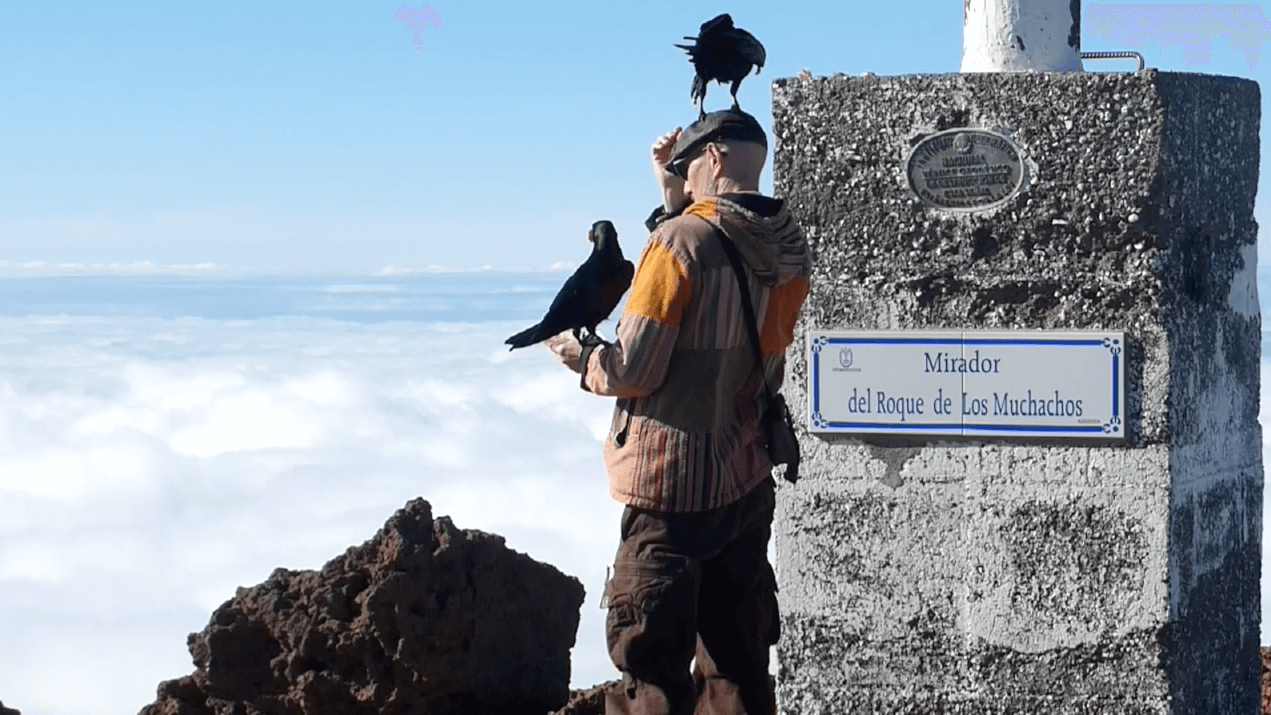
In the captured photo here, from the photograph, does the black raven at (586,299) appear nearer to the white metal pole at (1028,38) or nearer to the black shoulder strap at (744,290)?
the black shoulder strap at (744,290)

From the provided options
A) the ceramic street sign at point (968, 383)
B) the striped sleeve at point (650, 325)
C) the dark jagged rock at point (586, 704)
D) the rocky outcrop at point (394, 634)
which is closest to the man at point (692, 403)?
the striped sleeve at point (650, 325)

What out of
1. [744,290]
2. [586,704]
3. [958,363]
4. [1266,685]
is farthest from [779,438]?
[1266,685]

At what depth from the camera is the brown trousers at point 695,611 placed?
4.68 metres

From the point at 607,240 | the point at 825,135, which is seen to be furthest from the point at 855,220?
the point at 607,240

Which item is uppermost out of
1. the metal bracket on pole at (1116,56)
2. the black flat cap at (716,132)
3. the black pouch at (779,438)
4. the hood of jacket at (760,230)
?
the metal bracket on pole at (1116,56)

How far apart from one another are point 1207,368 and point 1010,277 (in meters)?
0.78

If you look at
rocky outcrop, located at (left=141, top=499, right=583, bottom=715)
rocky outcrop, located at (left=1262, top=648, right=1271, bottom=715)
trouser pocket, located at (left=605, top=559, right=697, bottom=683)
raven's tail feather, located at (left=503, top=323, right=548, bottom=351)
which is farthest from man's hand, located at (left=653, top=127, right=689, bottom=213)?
rocky outcrop, located at (left=1262, top=648, right=1271, bottom=715)

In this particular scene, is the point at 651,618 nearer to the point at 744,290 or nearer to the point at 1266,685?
the point at 744,290

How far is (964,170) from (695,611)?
1678 mm

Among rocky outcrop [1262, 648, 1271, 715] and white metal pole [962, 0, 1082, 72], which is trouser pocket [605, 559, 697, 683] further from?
rocky outcrop [1262, 648, 1271, 715]

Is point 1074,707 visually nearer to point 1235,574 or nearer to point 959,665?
point 959,665

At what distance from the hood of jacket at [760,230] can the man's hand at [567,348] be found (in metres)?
0.45

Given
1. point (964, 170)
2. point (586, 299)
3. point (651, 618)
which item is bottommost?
point (651, 618)

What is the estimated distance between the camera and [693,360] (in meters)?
4.62
